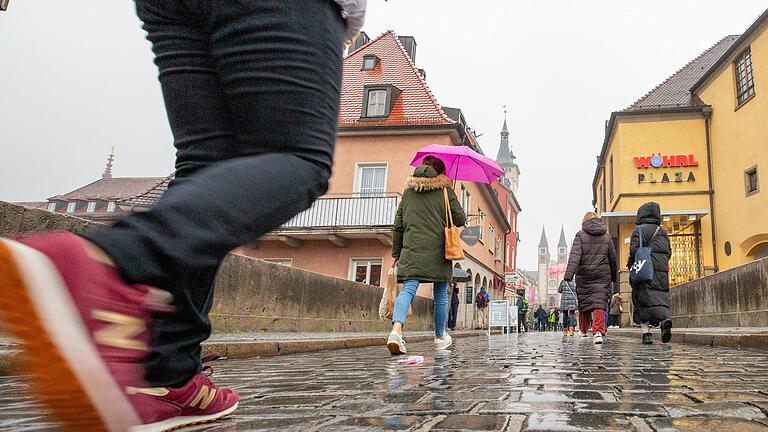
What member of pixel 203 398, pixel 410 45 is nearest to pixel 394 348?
pixel 203 398

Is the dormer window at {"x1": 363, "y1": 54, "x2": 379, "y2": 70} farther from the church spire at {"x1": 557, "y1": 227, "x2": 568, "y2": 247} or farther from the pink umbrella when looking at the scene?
the church spire at {"x1": 557, "y1": 227, "x2": 568, "y2": 247}

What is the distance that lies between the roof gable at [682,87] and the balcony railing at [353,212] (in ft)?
34.1

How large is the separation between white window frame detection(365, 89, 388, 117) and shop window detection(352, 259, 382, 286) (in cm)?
639

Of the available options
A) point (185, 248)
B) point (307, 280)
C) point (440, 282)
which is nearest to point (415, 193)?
point (440, 282)

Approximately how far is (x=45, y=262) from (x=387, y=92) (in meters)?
24.7

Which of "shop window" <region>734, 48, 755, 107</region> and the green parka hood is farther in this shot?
"shop window" <region>734, 48, 755, 107</region>

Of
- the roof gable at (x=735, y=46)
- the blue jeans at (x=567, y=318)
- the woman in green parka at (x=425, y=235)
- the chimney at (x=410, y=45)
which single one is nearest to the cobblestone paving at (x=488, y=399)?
the woman in green parka at (x=425, y=235)

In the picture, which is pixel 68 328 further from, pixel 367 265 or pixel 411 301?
pixel 367 265

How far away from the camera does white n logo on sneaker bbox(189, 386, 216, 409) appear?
1671 millimetres

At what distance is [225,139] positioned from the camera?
1751mm

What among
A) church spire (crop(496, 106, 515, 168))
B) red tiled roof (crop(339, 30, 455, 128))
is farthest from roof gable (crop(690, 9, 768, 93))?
church spire (crop(496, 106, 515, 168))

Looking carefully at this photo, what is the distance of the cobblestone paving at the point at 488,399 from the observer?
180cm

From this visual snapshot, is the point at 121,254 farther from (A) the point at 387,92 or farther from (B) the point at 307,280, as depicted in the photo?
(A) the point at 387,92

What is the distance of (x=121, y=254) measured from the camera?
3.29ft
